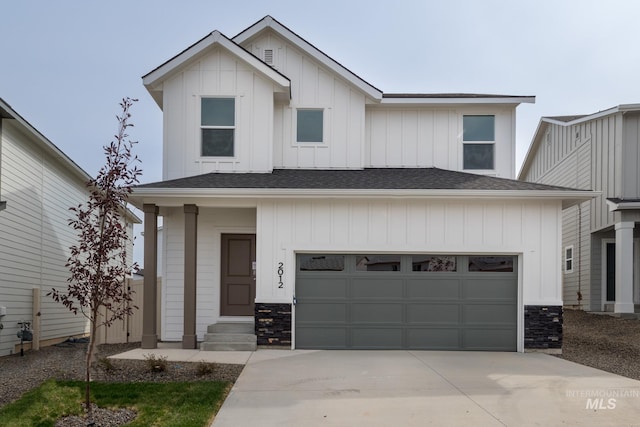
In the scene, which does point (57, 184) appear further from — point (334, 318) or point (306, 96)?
point (334, 318)

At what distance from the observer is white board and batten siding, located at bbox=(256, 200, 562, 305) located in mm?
11016

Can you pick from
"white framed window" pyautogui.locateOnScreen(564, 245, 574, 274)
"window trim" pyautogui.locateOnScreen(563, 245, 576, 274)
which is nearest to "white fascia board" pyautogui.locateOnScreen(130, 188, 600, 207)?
"window trim" pyautogui.locateOnScreen(563, 245, 576, 274)

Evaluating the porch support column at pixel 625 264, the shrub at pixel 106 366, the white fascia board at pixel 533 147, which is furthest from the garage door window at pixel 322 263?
the white fascia board at pixel 533 147


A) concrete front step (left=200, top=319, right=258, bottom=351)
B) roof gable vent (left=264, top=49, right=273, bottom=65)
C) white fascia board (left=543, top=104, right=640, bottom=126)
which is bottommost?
concrete front step (left=200, top=319, right=258, bottom=351)

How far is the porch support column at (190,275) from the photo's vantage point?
36.1 feet

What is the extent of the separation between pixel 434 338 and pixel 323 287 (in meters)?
2.49

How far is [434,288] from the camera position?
11164mm

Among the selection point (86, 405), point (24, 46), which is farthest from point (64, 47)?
point (86, 405)

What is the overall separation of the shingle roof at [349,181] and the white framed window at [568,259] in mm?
9882

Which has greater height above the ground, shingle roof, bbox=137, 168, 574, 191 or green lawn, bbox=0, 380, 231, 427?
shingle roof, bbox=137, 168, 574, 191

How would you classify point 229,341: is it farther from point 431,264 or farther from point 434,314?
point 431,264

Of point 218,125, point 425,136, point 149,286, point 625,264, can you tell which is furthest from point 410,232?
point 625,264

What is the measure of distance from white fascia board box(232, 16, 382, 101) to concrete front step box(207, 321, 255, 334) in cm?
614

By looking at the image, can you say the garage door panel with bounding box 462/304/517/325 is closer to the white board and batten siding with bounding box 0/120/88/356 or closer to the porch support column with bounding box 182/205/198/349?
the porch support column with bounding box 182/205/198/349
